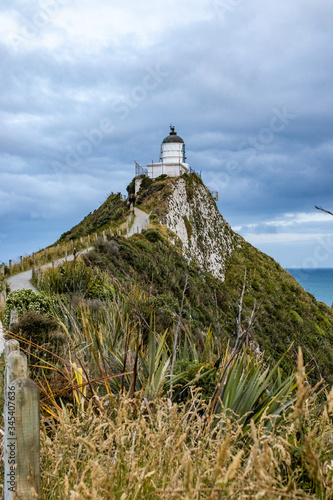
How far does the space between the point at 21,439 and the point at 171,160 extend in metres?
53.4

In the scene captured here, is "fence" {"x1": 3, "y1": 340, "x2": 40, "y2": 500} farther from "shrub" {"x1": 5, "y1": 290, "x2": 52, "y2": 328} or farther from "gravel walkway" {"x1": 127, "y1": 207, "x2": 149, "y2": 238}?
"gravel walkway" {"x1": 127, "y1": 207, "x2": 149, "y2": 238}

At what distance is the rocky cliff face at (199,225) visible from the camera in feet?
127

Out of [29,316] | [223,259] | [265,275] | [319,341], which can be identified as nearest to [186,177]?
[223,259]

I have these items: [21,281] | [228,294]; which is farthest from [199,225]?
[21,281]

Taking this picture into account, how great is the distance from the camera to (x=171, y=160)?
5447 centimetres

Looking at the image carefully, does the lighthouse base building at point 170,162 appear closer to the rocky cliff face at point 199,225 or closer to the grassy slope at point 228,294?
the rocky cliff face at point 199,225

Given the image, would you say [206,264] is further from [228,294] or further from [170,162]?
[170,162]

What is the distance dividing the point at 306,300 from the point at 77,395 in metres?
42.1

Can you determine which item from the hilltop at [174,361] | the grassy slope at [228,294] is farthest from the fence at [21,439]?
the grassy slope at [228,294]

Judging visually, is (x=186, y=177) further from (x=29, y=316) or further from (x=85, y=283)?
(x=29, y=316)

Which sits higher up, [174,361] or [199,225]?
[199,225]

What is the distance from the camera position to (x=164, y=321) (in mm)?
9727

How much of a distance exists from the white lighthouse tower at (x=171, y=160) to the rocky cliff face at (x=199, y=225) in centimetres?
346

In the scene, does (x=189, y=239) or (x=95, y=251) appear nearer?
(x=95, y=251)
